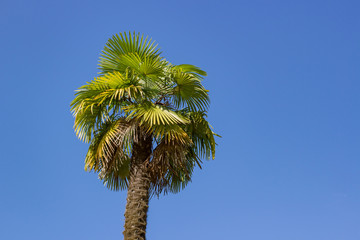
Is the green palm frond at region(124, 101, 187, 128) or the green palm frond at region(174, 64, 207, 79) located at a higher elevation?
the green palm frond at region(174, 64, 207, 79)

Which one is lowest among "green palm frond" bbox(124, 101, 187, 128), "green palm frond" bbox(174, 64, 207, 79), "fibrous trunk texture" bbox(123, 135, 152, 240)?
"fibrous trunk texture" bbox(123, 135, 152, 240)

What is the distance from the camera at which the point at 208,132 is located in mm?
11180

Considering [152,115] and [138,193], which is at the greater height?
[152,115]

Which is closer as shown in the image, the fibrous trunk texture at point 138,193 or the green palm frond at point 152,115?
the fibrous trunk texture at point 138,193

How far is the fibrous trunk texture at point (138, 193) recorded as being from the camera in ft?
31.1

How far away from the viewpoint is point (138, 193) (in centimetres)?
981

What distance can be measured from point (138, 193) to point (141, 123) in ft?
5.01

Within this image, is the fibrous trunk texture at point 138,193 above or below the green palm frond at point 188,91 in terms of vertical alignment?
below

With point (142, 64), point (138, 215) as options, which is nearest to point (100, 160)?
point (138, 215)

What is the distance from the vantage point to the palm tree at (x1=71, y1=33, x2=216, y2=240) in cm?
1011

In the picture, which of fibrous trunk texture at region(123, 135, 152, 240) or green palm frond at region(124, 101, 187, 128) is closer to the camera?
fibrous trunk texture at region(123, 135, 152, 240)

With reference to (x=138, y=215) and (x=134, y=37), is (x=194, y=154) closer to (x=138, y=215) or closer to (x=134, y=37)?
(x=138, y=215)

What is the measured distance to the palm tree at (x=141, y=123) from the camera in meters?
10.1

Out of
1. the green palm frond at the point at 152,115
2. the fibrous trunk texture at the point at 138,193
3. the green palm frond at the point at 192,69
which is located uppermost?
the green palm frond at the point at 192,69
